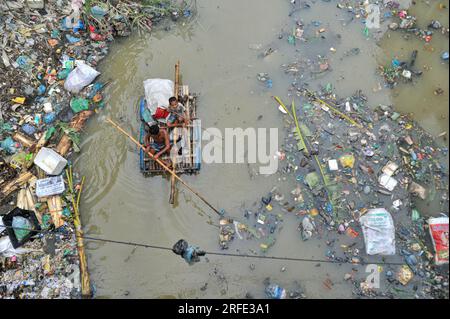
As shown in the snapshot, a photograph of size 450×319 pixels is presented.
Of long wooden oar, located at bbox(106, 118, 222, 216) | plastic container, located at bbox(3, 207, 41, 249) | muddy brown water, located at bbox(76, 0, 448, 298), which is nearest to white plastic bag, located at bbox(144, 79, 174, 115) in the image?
muddy brown water, located at bbox(76, 0, 448, 298)

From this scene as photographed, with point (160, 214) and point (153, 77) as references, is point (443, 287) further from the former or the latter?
point (153, 77)

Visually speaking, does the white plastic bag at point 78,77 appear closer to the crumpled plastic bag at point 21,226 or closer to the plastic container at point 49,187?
the plastic container at point 49,187

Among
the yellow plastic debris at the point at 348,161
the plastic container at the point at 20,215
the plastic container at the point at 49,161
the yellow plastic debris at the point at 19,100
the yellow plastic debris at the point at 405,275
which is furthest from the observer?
the yellow plastic debris at the point at 19,100

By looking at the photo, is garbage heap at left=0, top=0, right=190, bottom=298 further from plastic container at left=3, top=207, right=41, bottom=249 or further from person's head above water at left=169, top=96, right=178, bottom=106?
person's head above water at left=169, top=96, right=178, bottom=106

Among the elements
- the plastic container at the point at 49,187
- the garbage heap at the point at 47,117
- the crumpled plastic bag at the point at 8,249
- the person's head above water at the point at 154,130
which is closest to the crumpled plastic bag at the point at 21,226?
the garbage heap at the point at 47,117

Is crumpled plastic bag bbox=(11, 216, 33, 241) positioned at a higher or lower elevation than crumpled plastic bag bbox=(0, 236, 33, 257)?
higher

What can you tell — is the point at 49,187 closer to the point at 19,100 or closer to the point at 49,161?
the point at 49,161

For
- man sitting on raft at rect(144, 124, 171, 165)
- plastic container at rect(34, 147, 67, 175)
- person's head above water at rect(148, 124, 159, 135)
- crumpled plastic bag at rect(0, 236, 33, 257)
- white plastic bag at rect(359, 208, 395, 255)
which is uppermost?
person's head above water at rect(148, 124, 159, 135)
